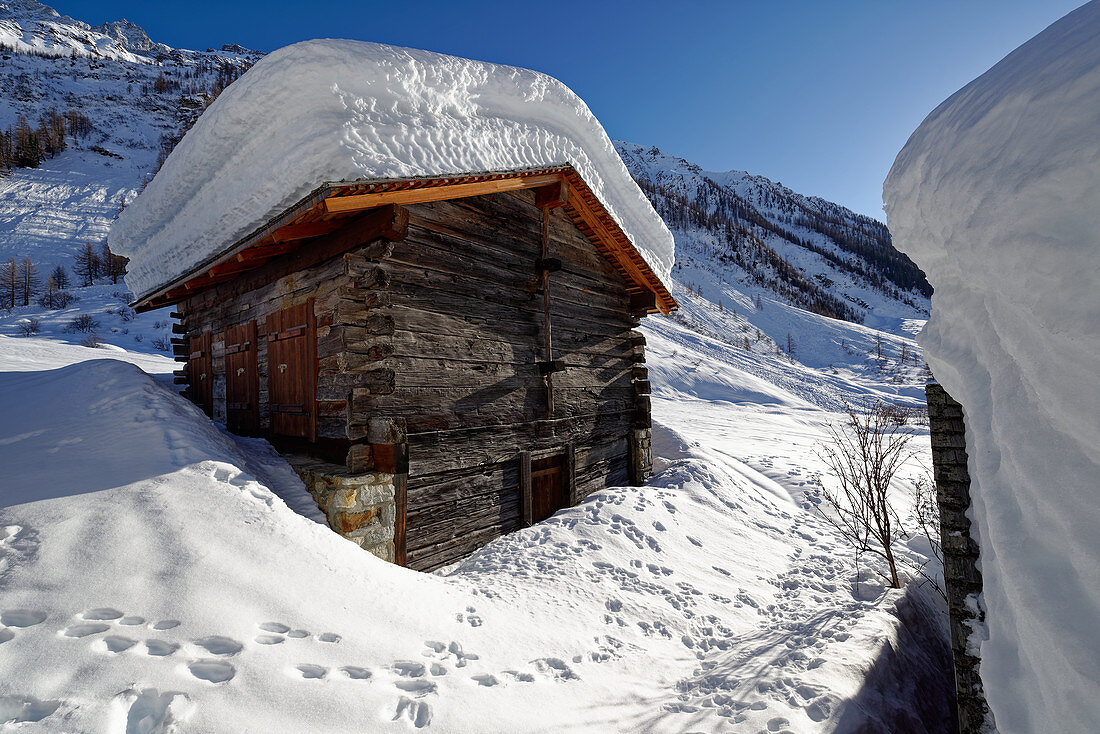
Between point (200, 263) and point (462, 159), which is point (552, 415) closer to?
point (462, 159)

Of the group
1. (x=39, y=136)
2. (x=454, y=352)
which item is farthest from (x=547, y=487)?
(x=39, y=136)

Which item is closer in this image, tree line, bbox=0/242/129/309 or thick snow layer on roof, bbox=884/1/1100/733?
thick snow layer on roof, bbox=884/1/1100/733

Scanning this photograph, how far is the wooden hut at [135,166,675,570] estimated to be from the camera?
5559mm

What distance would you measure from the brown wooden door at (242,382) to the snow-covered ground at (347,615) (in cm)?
98

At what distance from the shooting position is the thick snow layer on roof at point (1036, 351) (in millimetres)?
1473

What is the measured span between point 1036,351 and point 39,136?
76544 millimetres

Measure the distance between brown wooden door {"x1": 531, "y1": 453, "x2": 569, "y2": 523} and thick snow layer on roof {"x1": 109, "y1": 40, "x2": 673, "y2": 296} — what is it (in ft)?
14.6

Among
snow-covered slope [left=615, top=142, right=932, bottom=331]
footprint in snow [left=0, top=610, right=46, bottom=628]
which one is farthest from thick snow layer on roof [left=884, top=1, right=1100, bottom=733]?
snow-covered slope [left=615, top=142, right=932, bottom=331]

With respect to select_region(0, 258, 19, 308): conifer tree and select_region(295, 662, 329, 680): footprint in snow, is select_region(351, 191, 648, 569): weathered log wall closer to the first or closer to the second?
select_region(295, 662, 329, 680): footprint in snow

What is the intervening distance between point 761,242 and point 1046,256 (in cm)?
8351

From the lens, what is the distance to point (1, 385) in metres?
7.10

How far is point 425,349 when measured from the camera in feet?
19.9

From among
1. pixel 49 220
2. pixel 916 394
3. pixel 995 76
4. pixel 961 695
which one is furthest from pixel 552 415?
pixel 49 220

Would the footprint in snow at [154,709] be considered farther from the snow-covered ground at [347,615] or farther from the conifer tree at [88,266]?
the conifer tree at [88,266]
